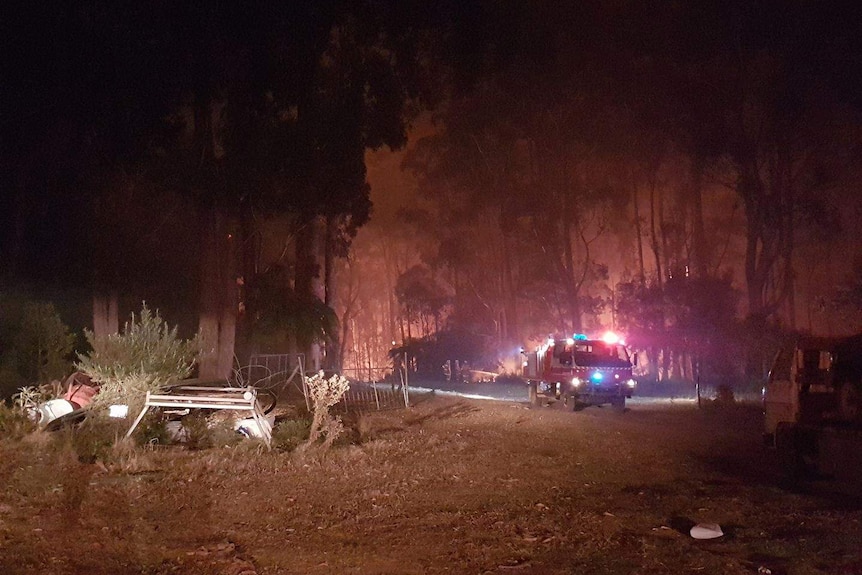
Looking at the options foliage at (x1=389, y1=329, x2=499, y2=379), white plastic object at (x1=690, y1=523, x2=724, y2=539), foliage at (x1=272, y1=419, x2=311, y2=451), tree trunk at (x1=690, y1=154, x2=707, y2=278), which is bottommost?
white plastic object at (x1=690, y1=523, x2=724, y2=539)

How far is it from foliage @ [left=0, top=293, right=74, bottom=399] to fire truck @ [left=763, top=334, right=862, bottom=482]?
1685 cm

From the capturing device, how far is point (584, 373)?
21.8 m

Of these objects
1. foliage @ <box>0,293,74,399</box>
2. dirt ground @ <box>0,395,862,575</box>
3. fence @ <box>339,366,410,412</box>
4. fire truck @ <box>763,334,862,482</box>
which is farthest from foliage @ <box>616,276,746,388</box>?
foliage @ <box>0,293,74,399</box>

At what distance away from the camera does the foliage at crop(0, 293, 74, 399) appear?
20922mm

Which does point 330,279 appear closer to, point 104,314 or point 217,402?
point 104,314

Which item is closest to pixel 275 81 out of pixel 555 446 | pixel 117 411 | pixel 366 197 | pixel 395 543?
pixel 366 197

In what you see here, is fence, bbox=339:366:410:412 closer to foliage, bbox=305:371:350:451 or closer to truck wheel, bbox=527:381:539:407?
truck wheel, bbox=527:381:539:407

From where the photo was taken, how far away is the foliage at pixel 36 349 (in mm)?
20922

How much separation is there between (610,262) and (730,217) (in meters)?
8.71

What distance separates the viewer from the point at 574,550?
25.0ft

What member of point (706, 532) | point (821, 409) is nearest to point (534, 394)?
point (821, 409)

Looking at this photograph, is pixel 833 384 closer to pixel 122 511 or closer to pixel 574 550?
pixel 574 550

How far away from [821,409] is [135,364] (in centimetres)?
1103

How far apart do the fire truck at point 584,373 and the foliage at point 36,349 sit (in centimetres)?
1283
